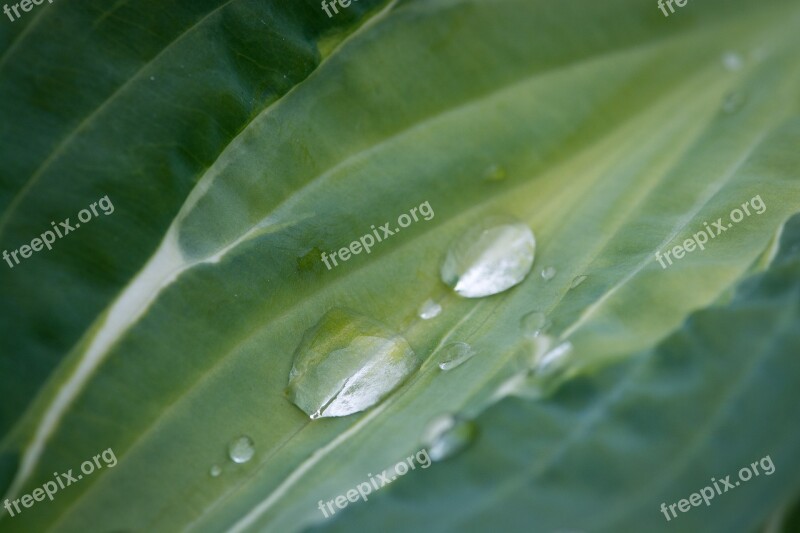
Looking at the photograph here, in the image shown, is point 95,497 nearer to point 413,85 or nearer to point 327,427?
point 327,427

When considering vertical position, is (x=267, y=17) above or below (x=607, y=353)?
above

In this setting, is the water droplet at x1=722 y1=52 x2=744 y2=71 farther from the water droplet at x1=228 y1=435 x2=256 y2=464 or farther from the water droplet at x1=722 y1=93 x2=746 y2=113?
the water droplet at x1=228 y1=435 x2=256 y2=464

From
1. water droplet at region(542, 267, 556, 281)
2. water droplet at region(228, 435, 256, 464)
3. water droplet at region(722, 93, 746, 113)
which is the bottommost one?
water droplet at region(542, 267, 556, 281)

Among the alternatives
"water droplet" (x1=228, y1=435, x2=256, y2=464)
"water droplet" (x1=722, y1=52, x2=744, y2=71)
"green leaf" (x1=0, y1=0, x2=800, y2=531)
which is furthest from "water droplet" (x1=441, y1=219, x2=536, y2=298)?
"water droplet" (x1=722, y1=52, x2=744, y2=71)

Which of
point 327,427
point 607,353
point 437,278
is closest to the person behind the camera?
point 607,353

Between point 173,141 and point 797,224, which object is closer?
point 797,224

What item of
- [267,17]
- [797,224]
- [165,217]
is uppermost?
[267,17]


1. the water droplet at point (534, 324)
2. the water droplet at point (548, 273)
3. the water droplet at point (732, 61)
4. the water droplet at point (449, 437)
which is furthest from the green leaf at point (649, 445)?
the water droplet at point (732, 61)


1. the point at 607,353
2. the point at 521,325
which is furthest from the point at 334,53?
the point at 607,353

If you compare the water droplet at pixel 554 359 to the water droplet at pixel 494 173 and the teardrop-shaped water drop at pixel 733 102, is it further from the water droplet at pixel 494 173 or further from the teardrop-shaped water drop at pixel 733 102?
the teardrop-shaped water drop at pixel 733 102
